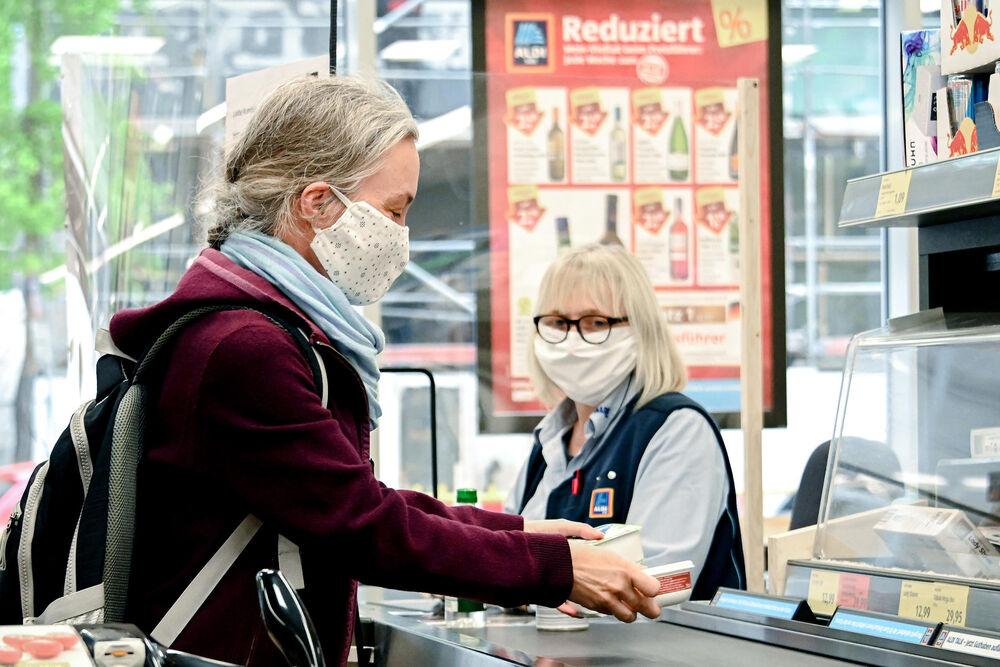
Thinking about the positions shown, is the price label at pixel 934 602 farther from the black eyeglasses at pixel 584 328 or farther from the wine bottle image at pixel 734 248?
the wine bottle image at pixel 734 248

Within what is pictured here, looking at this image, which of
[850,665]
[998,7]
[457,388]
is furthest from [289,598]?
[457,388]

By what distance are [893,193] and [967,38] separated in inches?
11.3

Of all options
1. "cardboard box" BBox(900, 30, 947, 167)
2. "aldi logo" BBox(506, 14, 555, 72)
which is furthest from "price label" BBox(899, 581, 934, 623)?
"aldi logo" BBox(506, 14, 555, 72)

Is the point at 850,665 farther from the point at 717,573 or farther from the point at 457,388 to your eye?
the point at 457,388

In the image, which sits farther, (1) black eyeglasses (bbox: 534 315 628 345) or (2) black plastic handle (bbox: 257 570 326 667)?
(1) black eyeglasses (bbox: 534 315 628 345)

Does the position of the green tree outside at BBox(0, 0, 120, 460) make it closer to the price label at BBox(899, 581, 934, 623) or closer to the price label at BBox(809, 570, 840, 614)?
the price label at BBox(809, 570, 840, 614)

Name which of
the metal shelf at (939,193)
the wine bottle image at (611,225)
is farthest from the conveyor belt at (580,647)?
the wine bottle image at (611,225)

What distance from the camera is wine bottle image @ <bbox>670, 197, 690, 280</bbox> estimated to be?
3572 millimetres

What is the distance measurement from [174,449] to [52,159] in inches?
153

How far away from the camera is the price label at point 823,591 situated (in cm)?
171

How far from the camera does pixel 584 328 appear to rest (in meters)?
2.79

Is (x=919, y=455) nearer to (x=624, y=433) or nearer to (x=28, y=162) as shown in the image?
(x=624, y=433)

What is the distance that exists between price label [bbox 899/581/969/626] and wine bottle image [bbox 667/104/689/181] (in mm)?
2176

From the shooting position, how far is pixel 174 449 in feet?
4.88
